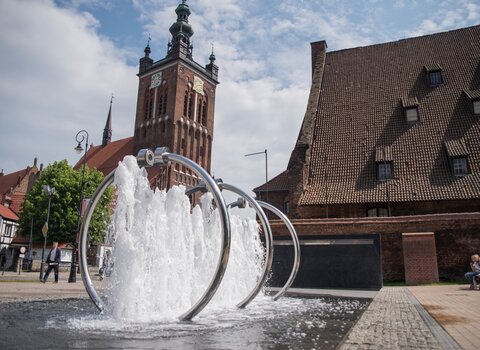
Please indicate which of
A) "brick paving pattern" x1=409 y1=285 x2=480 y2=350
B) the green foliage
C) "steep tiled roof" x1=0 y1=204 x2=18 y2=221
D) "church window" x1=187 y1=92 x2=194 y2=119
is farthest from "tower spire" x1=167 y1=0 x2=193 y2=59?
"brick paving pattern" x1=409 y1=285 x2=480 y2=350

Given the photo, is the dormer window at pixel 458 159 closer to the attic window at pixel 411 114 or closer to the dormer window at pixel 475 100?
the dormer window at pixel 475 100

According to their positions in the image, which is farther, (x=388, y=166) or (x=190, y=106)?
(x=190, y=106)

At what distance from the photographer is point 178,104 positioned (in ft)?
171

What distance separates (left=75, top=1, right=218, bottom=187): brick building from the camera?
51.4 m

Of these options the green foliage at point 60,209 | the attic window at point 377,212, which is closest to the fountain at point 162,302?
the attic window at point 377,212

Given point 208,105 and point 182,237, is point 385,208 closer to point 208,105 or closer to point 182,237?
point 182,237

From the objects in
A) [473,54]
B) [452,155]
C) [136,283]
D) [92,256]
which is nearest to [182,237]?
[136,283]

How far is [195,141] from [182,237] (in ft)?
151

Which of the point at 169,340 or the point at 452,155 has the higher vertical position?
the point at 452,155

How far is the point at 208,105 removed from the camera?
57.4 metres

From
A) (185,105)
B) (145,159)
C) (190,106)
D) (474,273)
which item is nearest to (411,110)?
(474,273)

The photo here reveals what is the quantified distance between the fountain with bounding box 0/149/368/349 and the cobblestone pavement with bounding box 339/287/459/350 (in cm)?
24

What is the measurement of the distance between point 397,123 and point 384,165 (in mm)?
3793

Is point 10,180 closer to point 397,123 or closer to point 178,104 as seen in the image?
point 178,104
